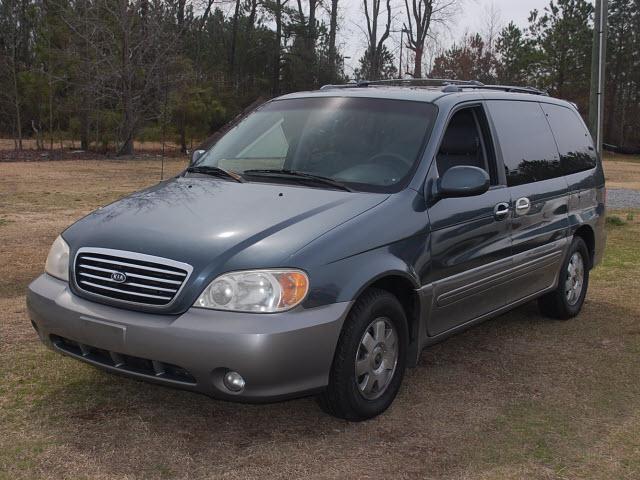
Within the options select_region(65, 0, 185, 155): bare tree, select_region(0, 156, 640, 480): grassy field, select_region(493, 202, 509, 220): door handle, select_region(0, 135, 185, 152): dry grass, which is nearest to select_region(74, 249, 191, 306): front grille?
select_region(0, 156, 640, 480): grassy field

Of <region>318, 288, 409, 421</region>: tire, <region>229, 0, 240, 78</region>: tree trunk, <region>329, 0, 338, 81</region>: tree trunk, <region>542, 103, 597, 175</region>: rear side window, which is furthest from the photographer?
<region>329, 0, 338, 81</region>: tree trunk

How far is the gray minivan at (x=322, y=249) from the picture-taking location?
346 centimetres

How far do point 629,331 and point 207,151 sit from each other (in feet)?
11.8

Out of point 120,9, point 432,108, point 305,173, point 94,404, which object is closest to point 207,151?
point 305,173

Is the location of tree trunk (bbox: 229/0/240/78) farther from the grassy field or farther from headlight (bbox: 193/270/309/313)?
headlight (bbox: 193/270/309/313)

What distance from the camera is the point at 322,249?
3.60m

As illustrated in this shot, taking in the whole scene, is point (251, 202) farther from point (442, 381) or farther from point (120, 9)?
point (120, 9)

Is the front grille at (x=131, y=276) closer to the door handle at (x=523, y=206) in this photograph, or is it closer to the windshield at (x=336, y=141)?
the windshield at (x=336, y=141)

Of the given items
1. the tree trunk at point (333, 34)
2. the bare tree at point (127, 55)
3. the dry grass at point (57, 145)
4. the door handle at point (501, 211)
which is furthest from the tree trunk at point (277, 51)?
the door handle at point (501, 211)

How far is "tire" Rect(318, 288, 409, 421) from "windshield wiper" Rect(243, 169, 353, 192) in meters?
0.73

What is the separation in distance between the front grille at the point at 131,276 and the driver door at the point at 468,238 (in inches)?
60.6

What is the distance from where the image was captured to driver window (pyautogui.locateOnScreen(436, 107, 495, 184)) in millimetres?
4656

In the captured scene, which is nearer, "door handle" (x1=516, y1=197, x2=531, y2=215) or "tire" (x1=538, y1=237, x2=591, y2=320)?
"door handle" (x1=516, y1=197, x2=531, y2=215)

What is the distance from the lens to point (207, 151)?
5254mm
